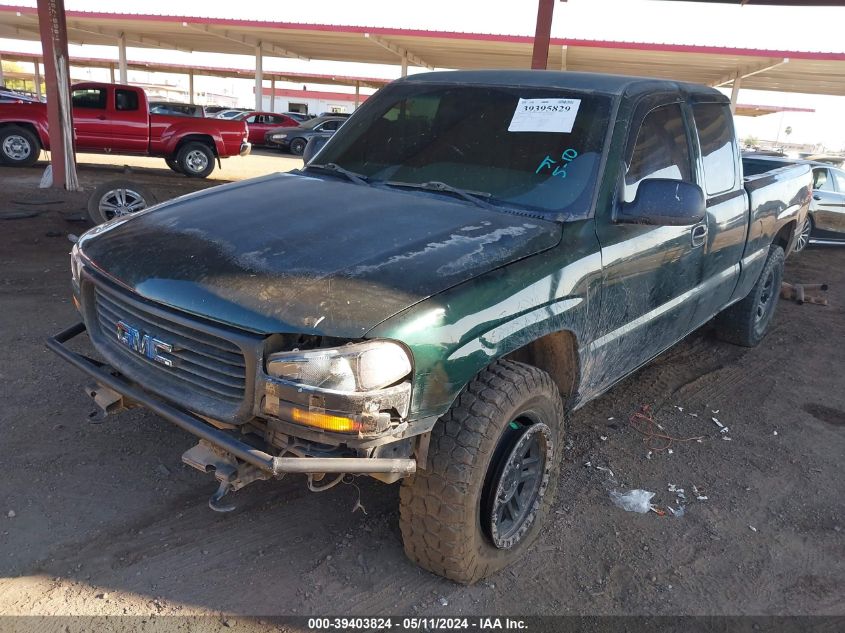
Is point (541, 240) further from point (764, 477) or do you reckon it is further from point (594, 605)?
point (764, 477)

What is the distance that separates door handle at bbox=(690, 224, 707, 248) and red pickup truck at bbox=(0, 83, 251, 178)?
44.0 feet

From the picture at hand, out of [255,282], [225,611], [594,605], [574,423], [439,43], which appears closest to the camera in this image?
[255,282]

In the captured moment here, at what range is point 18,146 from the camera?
1402 cm

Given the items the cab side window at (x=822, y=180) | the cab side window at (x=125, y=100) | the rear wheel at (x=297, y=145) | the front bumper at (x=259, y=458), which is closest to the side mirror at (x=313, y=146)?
the front bumper at (x=259, y=458)

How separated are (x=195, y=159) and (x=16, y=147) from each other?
351 cm

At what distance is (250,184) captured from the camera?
3434 millimetres

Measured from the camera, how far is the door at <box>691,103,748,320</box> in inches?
157

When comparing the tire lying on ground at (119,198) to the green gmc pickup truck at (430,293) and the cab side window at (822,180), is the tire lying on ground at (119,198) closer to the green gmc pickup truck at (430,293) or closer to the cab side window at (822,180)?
the green gmc pickup truck at (430,293)

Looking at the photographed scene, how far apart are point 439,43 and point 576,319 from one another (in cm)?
2419

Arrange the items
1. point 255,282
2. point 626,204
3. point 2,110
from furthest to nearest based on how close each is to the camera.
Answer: point 2,110 < point 626,204 < point 255,282

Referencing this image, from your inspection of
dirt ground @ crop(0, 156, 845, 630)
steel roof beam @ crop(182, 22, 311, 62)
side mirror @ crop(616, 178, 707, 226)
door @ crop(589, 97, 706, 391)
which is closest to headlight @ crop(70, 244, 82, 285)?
dirt ground @ crop(0, 156, 845, 630)

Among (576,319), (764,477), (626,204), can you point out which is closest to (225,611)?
(576,319)

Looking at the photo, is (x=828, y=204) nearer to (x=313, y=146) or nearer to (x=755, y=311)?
(x=755, y=311)

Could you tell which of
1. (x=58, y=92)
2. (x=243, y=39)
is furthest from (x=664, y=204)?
(x=243, y=39)
